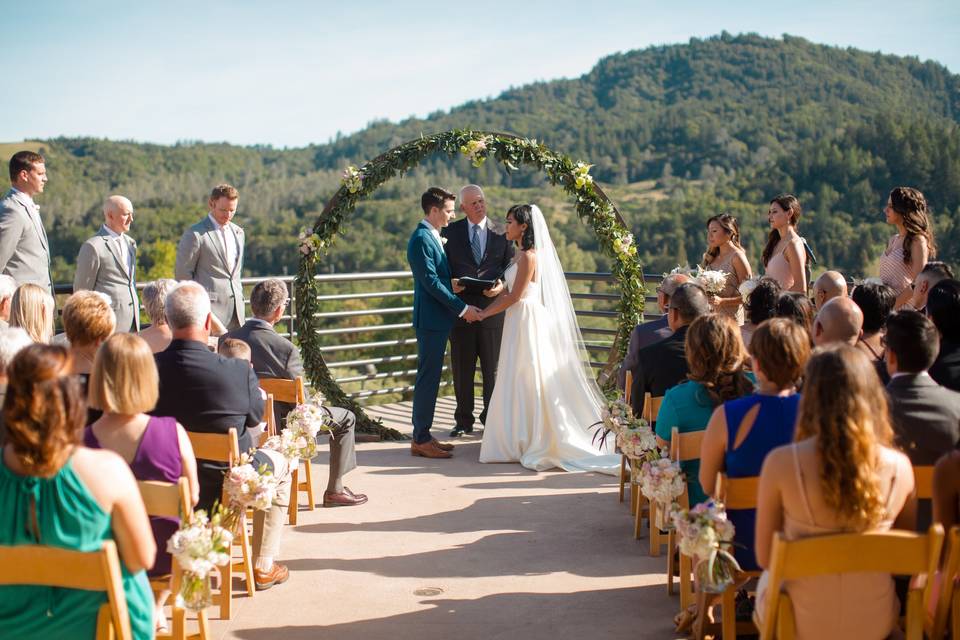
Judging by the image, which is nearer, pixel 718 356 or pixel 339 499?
pixel 718 356

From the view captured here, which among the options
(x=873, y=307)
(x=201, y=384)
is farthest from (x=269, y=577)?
(x=873, y=307)

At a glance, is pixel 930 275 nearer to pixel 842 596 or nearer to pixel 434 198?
pixel 842 596

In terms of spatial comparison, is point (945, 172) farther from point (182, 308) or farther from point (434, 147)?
point (182, 308)

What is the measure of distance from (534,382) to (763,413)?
3748mm

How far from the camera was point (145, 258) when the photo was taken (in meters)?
48.5

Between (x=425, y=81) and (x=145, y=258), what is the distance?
21600 millimetres

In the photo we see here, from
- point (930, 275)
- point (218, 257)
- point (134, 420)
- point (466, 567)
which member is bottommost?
point (466, 567)

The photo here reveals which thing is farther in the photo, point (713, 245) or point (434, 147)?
point (434, 147)

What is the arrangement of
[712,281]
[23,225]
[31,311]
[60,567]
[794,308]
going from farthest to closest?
[712,281], [23,225], [794,308], [31,311], [60,567]

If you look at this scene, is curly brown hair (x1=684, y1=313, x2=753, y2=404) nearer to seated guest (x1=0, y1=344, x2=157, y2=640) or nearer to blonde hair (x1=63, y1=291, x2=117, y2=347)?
seated guest (x1=0, y1=344, x2=157, y2=640)

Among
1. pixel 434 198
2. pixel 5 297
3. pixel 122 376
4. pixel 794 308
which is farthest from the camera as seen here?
pixel 434 198

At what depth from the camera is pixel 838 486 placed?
2.42 metres

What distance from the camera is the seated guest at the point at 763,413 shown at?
3.12 m

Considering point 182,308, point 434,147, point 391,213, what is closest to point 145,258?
point 391,213
